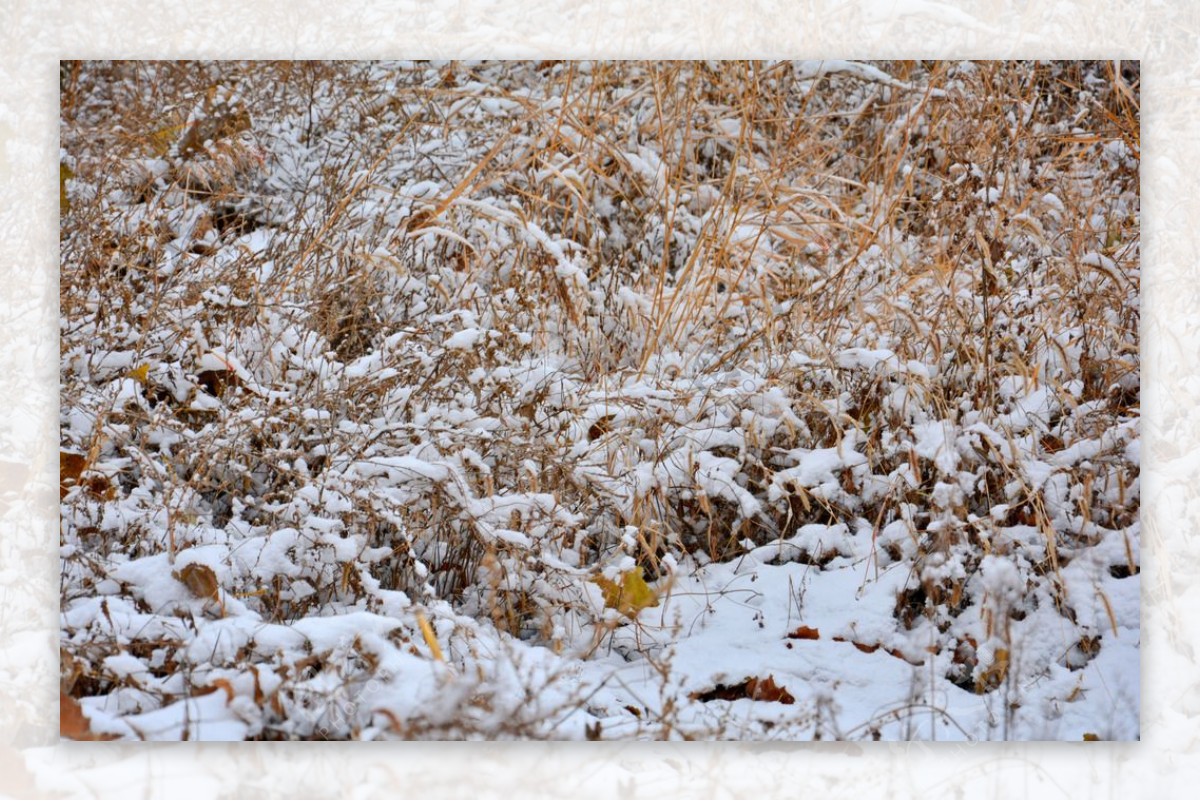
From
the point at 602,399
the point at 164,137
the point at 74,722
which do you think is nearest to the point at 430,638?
the point at 602,399

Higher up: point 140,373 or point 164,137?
point 164,137

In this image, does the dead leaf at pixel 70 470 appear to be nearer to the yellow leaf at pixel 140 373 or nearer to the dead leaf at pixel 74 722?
the yellow leaf at pixel 140 373

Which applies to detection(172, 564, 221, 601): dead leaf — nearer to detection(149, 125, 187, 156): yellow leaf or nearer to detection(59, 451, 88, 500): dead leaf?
detection(59, 451, 88, 500): dead leaf

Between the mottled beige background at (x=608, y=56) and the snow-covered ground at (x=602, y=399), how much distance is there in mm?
69

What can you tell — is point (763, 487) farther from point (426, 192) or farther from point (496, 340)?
point (426, 192)

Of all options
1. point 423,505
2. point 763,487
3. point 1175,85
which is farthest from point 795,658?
point 1175,85

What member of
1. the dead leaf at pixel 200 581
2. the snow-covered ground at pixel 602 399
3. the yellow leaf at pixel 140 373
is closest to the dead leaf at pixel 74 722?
the snow-covered ground at pixel 602 399

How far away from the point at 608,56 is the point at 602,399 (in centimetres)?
65

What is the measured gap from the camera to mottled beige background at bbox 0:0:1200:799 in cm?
205

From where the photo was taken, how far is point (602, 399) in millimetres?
2061

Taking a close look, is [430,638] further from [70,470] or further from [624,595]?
[70,470]

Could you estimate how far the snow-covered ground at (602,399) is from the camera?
1996 millimetres

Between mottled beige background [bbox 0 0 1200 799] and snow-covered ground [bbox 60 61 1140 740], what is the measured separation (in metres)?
0.07

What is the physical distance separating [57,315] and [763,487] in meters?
1.35
